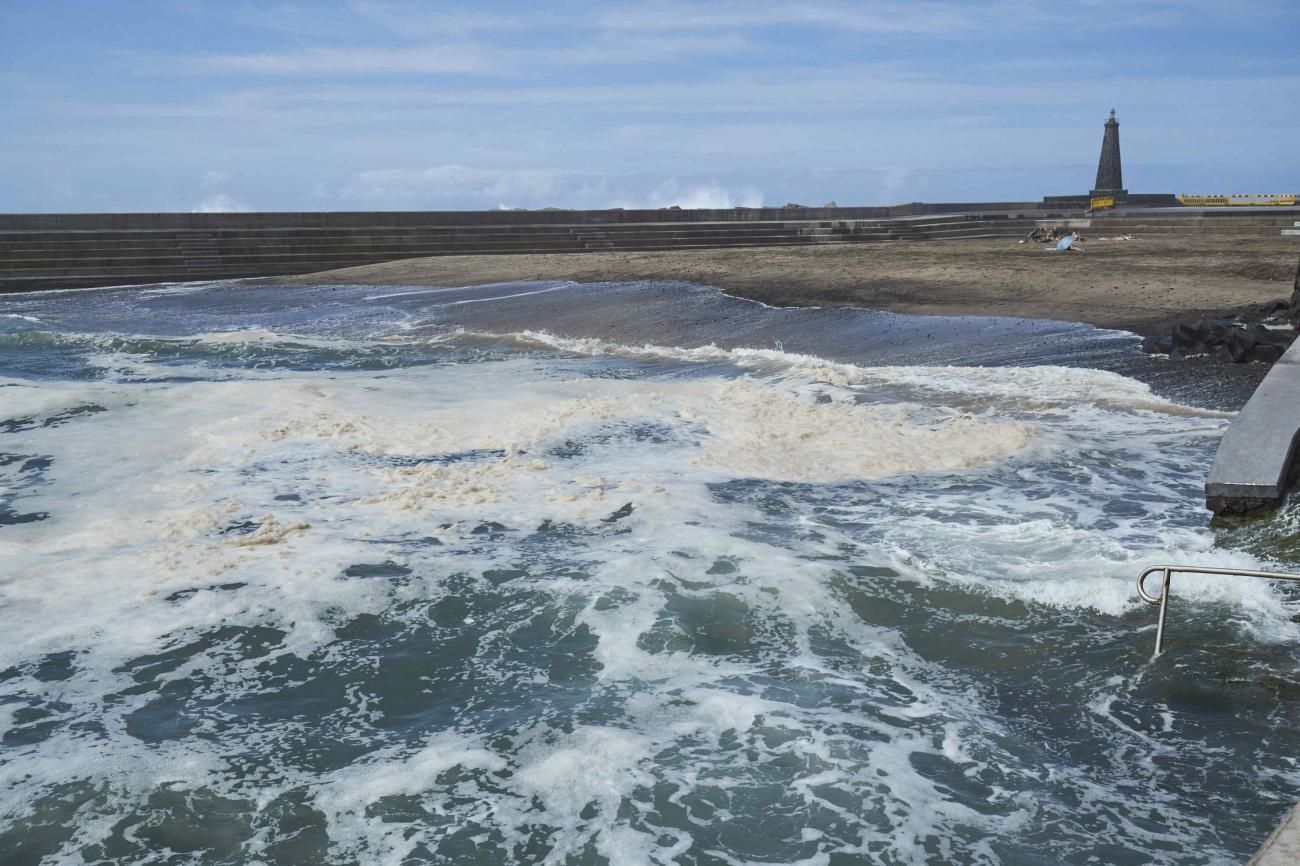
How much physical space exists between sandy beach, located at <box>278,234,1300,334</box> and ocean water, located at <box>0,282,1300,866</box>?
3.85 metres

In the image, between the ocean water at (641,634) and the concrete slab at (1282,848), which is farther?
the ocean water at (641,634)

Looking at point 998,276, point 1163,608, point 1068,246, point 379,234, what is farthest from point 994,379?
point 379,234

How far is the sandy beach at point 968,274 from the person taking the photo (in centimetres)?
1245

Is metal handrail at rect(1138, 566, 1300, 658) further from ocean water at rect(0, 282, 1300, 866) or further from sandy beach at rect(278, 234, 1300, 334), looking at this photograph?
sandy beach at rect(278, 234, 1300, 334)

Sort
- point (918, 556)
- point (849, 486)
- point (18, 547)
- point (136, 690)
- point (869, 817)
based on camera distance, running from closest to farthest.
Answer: point (869, 817) < point (136, 690) < point (918, 556) < point (18, 547) < point (849, 486)

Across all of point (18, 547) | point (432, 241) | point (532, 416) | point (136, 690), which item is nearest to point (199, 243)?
point (432, 241)

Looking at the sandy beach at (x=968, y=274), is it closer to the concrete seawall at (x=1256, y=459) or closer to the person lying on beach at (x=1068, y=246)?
the person lying on beach at (x=1068, y=246)

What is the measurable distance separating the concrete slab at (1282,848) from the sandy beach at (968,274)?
8.85 meters

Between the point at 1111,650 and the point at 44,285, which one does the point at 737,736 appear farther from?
→ the point at 44,285

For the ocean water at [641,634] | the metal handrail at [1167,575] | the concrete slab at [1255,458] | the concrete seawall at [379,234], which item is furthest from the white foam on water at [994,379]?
the concrete seawall at [379,234]

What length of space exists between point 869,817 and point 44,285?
846 inches

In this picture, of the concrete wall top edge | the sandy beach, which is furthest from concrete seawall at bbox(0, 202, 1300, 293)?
the sandy beach

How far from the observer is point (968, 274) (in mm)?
15195

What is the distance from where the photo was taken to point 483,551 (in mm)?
5691
